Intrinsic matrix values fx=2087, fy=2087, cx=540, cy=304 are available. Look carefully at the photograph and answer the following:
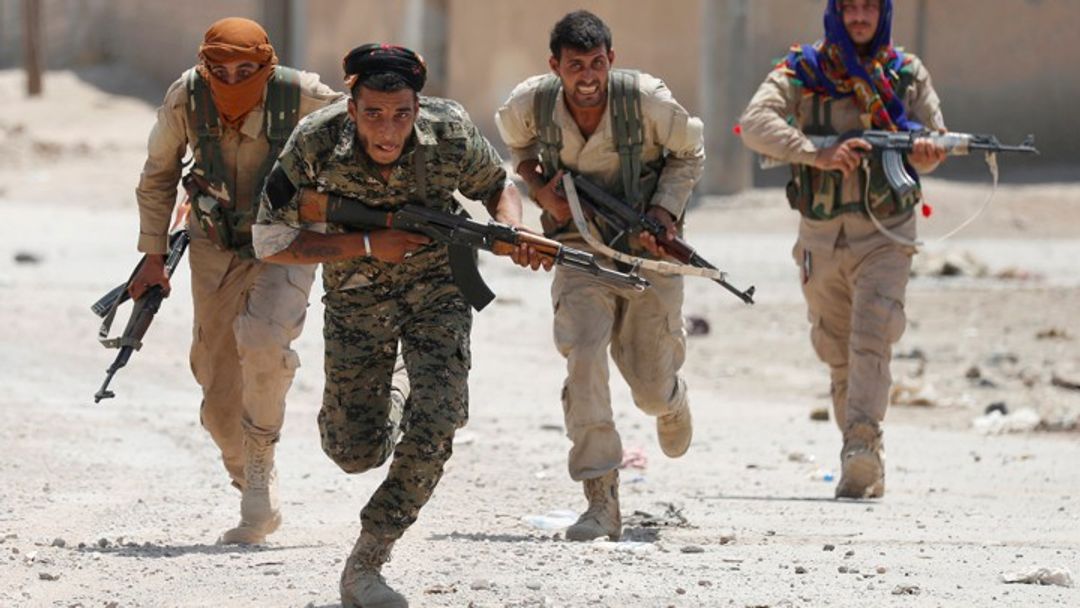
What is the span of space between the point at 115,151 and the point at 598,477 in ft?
58.4

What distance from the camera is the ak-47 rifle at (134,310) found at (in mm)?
6797

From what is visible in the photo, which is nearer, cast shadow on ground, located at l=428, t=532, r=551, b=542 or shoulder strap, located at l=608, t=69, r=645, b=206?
cast shadow on ground, located at l=428, t=532, r=551, b=542

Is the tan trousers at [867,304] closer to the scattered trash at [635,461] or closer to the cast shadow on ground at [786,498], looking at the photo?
the cast shadow on ground at [786,498]

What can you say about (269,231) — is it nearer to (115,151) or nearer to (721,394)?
(721,394)

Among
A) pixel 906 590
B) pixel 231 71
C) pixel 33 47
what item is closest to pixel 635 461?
pixel 231 71

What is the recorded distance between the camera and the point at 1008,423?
A: 1033 cm

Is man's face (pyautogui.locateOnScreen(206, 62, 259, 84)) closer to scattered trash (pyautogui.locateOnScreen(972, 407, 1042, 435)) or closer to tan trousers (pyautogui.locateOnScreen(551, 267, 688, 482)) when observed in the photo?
tan trousers (pyautogui.locateOnScreen(551, 267, 688, 482))

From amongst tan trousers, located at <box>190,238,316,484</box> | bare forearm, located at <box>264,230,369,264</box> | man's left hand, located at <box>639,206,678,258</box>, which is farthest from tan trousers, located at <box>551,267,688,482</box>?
bare forearm, located at <box>264,230,369,264</box>

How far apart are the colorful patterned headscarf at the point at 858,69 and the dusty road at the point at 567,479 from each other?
1.49 meters

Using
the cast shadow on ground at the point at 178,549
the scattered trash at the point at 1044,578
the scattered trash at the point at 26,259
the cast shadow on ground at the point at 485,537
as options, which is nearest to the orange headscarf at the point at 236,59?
the cast shadow on ground at the point at 178,549

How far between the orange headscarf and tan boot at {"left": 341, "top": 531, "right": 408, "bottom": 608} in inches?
75.6

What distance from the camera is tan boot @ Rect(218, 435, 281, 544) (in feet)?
22.6

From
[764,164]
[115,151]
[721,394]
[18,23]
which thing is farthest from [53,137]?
[764,164]

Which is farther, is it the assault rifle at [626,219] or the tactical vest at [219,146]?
the assault rifle at [626,219]
